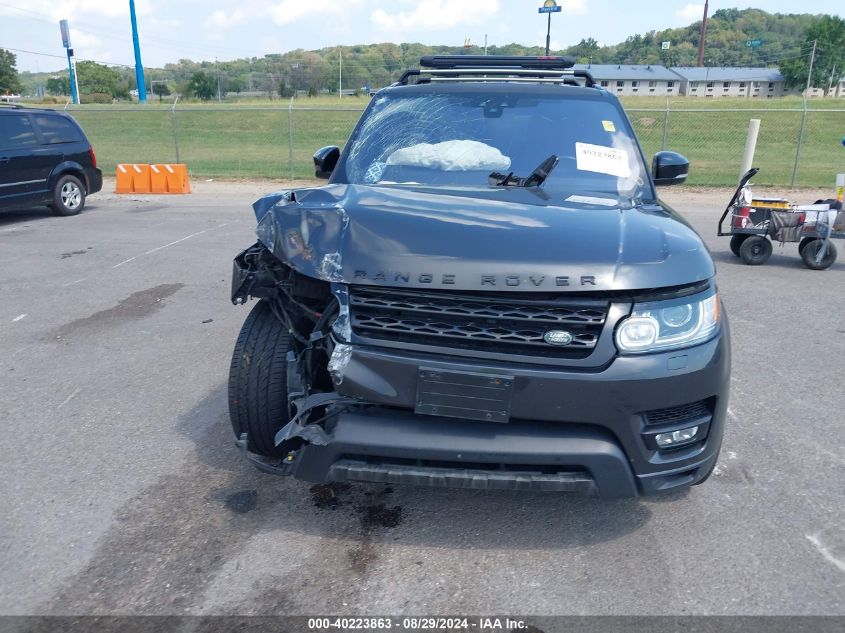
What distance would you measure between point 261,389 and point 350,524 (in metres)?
0.72

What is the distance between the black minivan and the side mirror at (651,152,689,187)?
10481 millimetres

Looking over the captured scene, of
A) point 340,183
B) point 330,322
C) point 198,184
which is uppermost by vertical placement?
point 340,183

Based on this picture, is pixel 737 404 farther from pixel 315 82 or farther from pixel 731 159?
pixel 315 82

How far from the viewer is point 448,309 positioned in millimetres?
2682

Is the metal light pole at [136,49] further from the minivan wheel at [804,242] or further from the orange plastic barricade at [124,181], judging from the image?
the minivan wheel at [804,242]

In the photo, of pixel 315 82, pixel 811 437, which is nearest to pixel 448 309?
pixel 811 437

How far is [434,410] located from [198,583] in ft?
3.75

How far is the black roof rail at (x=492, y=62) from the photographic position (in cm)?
527

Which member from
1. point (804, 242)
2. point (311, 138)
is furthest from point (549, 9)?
point (804, 242)

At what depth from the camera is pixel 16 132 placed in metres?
11.5

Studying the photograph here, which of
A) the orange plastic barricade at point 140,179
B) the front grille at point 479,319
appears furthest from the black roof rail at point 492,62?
the orange plastic barricade at point 140,179

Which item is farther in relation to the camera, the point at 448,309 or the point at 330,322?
the point at 330,322

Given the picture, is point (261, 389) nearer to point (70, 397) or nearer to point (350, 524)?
point (350, 524)

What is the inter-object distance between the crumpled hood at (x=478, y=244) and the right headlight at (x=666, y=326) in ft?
0.31
